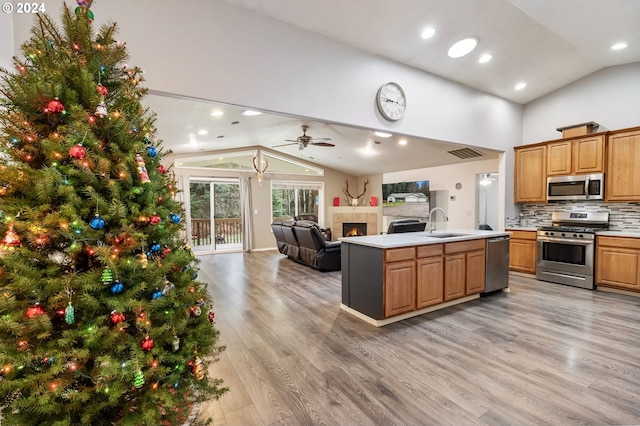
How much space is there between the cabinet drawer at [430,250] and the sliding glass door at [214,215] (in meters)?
6.49

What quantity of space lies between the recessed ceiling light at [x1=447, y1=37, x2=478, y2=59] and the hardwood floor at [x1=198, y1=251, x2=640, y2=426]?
3.24 m

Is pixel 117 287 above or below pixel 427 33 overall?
below

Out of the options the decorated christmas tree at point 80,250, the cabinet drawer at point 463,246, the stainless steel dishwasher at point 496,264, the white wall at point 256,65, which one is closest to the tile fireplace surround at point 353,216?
the stainless steel dishwasher at point 496,264

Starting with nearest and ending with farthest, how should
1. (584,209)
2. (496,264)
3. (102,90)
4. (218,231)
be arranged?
(102,90)
(496,264)
(584,209)
(218,231)

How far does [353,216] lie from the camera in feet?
31.8

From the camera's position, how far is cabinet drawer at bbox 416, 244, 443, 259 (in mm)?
Result: 3291

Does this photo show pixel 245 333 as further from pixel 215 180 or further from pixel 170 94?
pixel 215 180

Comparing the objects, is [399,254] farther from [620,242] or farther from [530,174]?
[530,174]

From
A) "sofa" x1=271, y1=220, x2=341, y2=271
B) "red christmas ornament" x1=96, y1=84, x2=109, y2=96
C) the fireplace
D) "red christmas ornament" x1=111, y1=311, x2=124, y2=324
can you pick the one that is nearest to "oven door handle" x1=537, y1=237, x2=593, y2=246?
"sofa" x1=271, y1=220, x2=341, y2=271

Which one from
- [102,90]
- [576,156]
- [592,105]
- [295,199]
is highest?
[592,105]

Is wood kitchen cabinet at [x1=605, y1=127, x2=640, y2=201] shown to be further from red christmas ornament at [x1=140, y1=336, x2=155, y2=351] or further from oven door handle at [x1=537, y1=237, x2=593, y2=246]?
red christmas ornament at [x1=140, y1=336, x2=155, y2=351]

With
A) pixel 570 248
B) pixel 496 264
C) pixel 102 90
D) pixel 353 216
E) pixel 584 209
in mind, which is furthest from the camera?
pixel 353 216

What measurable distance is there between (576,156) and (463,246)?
2.89m

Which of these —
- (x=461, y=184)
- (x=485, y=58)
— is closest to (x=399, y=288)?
(x=485, y=58)
